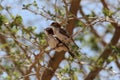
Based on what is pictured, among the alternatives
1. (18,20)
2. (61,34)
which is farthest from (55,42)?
(18,20)

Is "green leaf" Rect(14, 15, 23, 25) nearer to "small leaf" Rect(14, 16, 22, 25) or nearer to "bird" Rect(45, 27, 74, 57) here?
"small leaf" Rect(14, 16, 22, 25)

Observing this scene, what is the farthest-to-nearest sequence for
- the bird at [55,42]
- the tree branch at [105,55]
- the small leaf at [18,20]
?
1. the tree branch at [105,55]
2. the small leaf at [18,20]
3. the bird at [55,42]

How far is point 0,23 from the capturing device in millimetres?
3801

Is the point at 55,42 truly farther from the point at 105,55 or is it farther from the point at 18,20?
the point at 105,55

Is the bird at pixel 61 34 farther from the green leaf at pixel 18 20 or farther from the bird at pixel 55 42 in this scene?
the green leaf at pixel 18 20

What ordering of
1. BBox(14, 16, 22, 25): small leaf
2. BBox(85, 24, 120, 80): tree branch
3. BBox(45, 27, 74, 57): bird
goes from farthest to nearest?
BBox(85, 24, 120, 80): tree branch → BBox(14, 16, 22, 25): small leaf → BBox(45, 27, 74, 57): bird

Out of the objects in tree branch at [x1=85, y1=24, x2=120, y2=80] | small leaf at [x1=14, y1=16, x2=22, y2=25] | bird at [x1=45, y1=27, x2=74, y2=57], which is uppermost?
tree branch at [x1=85, y1=24, x2=120, y2=80]

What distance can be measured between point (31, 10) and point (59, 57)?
1.09 meters

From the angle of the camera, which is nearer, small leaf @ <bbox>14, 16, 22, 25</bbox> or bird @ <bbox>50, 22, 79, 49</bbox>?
bird @ <bbox>50, 22, 79, 49</bbox>

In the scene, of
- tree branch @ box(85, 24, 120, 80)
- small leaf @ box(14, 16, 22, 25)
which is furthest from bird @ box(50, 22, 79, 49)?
tree branch @ box(85, 24, 120, 80)

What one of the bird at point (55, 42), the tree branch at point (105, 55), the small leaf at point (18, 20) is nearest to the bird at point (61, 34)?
the bird at point (55, 42)

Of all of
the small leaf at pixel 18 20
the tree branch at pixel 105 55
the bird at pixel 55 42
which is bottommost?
the bird at pixel 55 42

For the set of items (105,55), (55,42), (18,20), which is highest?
(105,55)

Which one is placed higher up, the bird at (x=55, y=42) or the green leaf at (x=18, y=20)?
the green leaf at (x=18, y=20)
